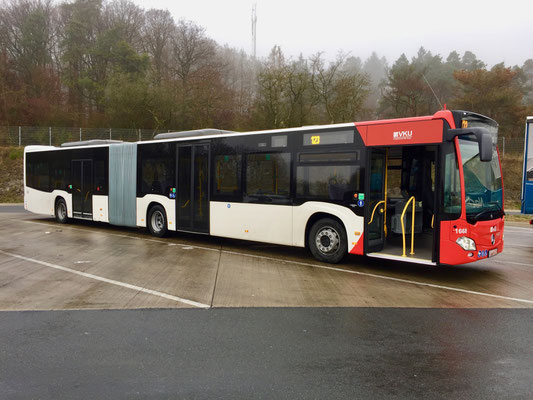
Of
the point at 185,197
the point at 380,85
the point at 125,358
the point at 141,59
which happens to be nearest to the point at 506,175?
the point at 380,85

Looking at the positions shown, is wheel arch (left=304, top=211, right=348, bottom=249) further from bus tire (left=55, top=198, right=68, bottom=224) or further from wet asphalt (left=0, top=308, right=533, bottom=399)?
bus tire (left=55, top=198, right=68, bottom=224)

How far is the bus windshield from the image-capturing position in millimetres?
7797

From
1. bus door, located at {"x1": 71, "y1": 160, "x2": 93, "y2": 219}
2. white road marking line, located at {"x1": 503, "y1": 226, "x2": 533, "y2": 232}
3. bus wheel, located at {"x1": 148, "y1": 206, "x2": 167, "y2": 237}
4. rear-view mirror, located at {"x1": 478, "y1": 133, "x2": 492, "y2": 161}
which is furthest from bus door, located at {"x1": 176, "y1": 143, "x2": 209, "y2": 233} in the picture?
white road marking line, located at {"x1": 503, "y1": 226, "x2": 533, "y2": 232}

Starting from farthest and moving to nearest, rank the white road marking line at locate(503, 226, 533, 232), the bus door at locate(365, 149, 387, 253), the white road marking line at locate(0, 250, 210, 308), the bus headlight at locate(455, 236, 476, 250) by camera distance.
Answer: the white road marking line at locate(503, 226, 533, 232) → the bus door at locate(365, 149, 387, 253) → the bus headlight at locate(455, 236, 476, 250) → the white road marking line at locate(0, 250, 210, 308)

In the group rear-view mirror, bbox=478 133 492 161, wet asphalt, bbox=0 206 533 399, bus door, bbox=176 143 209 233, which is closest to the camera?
wet asphalt, bbox=0 206 533 399

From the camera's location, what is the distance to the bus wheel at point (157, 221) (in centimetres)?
1317

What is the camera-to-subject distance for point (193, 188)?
12.1 m

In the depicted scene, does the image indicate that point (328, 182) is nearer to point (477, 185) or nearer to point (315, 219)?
point (315, 219)

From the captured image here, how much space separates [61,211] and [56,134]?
21926 mm

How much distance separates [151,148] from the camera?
13.5 metres

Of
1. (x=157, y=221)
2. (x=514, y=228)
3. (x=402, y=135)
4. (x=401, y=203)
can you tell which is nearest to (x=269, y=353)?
(x=402, y=135)

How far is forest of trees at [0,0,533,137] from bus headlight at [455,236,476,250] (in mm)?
27581

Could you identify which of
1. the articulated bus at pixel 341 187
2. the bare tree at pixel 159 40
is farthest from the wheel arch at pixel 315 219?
the bare tree at pixel 159 40

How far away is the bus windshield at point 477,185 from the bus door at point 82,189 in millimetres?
12258
